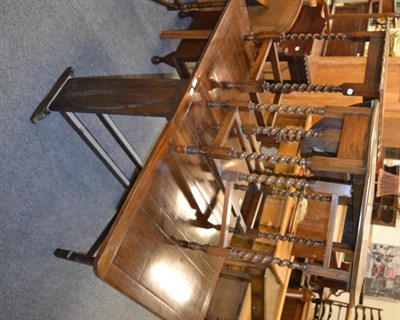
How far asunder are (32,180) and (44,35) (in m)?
0.65

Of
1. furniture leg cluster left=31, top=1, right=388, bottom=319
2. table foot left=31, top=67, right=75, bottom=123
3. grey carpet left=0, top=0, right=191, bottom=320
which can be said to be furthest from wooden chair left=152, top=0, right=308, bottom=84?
table foot left=31, top=67, right=75, bottom=123

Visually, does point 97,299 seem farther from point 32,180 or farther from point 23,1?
point 23,1

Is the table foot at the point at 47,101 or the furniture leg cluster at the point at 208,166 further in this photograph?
the table foot at the point at 47,101

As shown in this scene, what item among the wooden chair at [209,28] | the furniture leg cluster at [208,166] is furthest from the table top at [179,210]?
the wooden chair at [209,28]

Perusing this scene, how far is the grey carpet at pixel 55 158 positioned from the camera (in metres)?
1.52

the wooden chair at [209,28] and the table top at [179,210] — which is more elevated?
the wooden chair at [209,28]

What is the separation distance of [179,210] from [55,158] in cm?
76

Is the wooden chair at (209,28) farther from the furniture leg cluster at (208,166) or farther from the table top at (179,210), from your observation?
the table top at (179,210)

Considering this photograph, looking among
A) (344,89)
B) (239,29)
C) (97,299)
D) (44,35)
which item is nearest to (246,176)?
(344,89)

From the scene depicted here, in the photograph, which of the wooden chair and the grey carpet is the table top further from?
the grey carpet

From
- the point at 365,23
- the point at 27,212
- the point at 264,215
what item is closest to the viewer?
the point at 27,212

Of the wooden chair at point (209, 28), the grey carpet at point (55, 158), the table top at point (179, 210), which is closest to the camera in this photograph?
the table top at point (179, 210)

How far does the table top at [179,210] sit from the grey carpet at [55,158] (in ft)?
2.41

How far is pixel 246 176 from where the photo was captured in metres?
1.19
